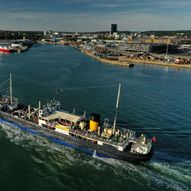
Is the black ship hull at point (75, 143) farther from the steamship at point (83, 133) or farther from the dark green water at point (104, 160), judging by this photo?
the dark green water at point (104, 160)

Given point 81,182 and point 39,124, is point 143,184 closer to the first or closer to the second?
point 81,182

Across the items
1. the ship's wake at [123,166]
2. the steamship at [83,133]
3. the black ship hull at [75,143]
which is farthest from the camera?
the steamship at [83,133]

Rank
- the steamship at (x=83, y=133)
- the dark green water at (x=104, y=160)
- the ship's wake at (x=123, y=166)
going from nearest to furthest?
1. the dark green water at (x=104, y=160)
2. the ship's wake at (x=123, y=166)
3. the steamship at (x=83, y=133)

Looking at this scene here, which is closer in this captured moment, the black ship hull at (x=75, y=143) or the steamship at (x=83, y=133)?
the black ship hull at (x=75, y=143)

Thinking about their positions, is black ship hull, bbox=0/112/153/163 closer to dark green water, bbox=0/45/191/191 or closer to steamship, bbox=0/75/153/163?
steamship, bbox=0/75/153/163

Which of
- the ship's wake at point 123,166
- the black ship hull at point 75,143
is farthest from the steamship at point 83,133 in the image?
the ship's wake at point 123,166

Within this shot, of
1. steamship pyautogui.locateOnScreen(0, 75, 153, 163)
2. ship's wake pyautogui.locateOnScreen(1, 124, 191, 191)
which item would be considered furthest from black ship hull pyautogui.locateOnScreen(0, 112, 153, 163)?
ship's wake pyautogui.locateOnScreen(1, 124, 191, 191)

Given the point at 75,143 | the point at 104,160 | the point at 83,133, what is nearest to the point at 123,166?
the point at 104,160
